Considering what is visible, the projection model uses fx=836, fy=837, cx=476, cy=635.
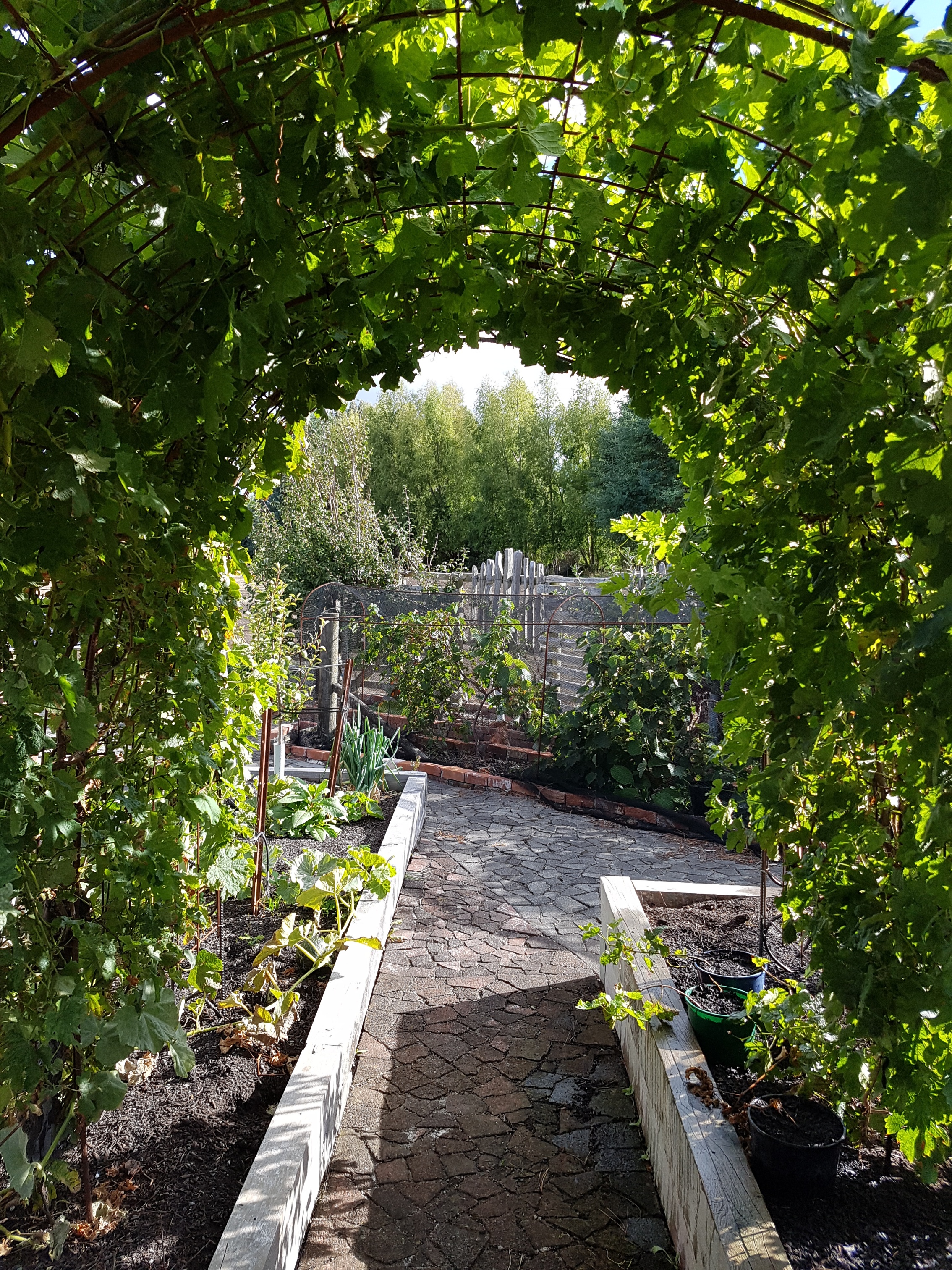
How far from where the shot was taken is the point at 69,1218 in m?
1.95

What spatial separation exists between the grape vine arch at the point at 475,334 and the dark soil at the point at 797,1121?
0.17 metres

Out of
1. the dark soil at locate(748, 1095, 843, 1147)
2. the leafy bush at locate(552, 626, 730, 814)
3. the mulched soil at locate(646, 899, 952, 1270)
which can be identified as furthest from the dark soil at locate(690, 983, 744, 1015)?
the leafy bush at locate(552, 626, 730, 814)

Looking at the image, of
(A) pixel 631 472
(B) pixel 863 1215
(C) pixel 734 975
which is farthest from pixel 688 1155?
(A) pixel 631 472

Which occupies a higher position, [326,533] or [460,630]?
[326,533]

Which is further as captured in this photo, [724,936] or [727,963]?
[724,936]

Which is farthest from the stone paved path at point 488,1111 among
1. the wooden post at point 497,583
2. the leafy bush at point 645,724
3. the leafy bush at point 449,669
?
the wooden post at point 497,583

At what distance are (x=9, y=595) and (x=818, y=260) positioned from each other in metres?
1.47

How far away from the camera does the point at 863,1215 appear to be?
6.50 feet

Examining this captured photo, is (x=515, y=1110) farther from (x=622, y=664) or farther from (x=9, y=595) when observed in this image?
(x=622, y=664)

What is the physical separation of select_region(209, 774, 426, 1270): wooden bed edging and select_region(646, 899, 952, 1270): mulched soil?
3.82 feet

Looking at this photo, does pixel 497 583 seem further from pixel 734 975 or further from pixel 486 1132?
pixel 486 1132

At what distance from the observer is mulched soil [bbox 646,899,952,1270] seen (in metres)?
1.82

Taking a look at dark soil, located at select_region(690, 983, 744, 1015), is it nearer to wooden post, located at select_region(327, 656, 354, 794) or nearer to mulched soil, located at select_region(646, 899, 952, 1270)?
mulched soil, located at select_region(646, 899, 952, 1270)

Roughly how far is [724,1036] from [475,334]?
2231 mm
